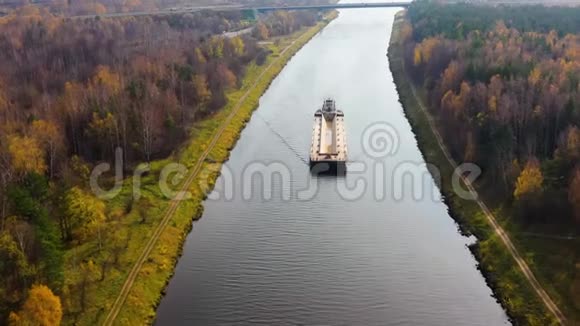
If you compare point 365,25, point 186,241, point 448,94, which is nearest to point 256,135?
point 448,94

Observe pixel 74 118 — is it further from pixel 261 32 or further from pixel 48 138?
pixel 261 32

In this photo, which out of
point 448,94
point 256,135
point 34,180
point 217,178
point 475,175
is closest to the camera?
point 34,180

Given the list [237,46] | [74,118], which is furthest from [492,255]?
[237,46]

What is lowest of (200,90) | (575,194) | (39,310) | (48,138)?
(39,310)

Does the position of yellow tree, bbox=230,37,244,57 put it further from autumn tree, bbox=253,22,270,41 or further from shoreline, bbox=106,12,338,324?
autumn tree, bbox=253,22,270,41

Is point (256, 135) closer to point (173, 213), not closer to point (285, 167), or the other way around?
point (285, 167)

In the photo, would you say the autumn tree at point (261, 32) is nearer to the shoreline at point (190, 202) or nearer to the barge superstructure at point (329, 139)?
the shoreline at point (190, 202)
